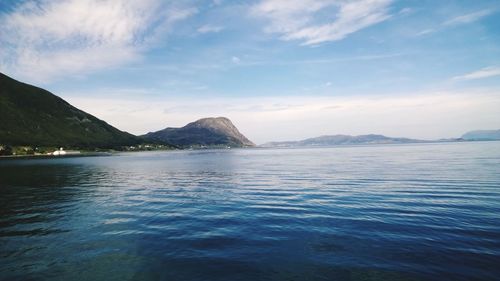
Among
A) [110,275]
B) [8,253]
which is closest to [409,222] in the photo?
[110,275]

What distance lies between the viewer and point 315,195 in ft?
141

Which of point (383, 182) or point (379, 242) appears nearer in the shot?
point (379, 242)

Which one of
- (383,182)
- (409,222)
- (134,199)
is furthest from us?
(383,182)

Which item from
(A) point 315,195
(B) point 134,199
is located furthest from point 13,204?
(A) point 315,195

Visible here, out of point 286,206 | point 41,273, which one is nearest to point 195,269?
point 41,273

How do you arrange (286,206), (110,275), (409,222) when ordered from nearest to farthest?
(110,275) < (409,222) < (286,206)

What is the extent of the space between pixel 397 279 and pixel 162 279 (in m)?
12.9

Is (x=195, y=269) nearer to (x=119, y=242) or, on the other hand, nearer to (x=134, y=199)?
(x=119, y=242)

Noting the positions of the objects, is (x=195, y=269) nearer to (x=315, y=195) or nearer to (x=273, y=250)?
(x=273, y=250)

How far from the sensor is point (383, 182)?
53.6 metres

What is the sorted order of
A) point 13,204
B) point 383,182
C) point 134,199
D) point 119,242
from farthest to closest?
point 383,182 < point 134,199 < point 13,204 < point 119,242

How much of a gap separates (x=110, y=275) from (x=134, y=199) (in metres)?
28.8

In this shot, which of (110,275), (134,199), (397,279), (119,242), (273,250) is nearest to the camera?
(397,279)

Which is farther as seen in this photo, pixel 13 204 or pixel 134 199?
pixel 134 199
